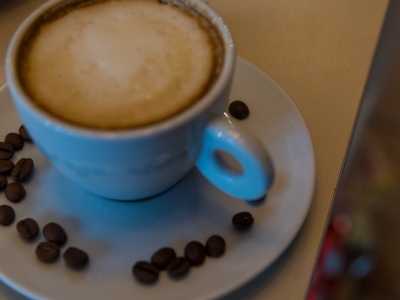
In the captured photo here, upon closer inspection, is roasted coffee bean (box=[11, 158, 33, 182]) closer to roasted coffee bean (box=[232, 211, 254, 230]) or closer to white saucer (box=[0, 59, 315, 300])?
white saucer (box=[0, 59, 315, 300])

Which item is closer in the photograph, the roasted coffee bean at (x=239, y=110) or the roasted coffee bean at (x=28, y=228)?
the roasted coffee bean at (x=28, y=228)

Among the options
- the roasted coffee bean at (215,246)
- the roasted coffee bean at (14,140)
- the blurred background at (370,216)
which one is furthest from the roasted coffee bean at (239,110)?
the blurred background at (370,216)

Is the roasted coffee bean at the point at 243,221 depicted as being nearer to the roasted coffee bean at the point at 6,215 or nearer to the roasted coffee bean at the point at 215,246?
the roasted coffee bean at the point at 215,246

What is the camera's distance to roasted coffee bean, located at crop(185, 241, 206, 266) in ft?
1.77

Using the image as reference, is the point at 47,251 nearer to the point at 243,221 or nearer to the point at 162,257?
the point at 162,257

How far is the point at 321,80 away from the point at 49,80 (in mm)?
530

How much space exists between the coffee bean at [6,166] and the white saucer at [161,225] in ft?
0.10

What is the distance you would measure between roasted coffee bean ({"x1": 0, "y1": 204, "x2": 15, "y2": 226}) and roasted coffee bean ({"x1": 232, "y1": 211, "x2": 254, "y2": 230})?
0.31m

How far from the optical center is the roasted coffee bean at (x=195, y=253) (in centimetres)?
54

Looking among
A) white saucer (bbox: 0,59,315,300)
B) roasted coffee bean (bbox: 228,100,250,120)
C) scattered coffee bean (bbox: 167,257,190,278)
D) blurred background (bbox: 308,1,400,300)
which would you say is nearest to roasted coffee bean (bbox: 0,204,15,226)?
white saucer (bbox: 0,59,315,300)

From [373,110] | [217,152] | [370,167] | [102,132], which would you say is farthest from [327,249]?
[102,132]

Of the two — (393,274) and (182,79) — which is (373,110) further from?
(182,79)

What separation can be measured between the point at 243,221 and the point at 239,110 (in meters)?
0.21

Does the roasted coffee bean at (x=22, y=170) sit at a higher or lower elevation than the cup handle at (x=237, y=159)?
lower
